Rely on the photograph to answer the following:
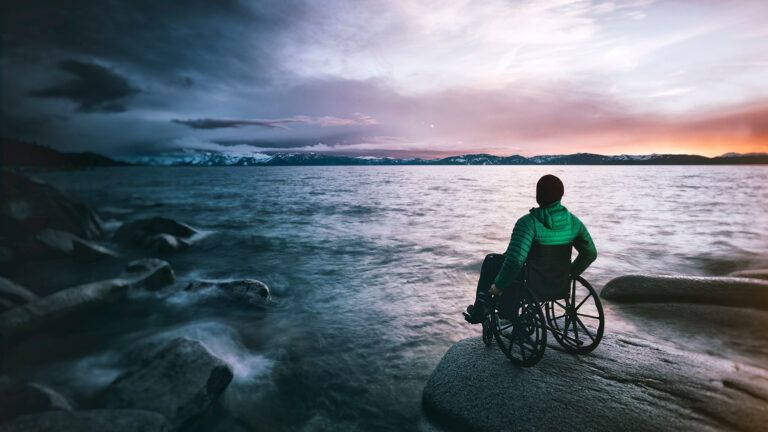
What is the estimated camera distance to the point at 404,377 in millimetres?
6945

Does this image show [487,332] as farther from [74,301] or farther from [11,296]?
[11,296]

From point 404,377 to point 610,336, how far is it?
3.93m

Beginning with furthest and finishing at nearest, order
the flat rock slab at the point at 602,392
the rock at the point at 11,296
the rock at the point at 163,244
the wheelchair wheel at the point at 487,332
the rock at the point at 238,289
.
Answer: the rock at the point at 163,244
the rock at the point at 238,289
the rock at the point at 11,296
the wheelchair wheel at the point at 487,332
the flat rock slab at the point at 602,392

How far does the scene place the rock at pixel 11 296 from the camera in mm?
8312

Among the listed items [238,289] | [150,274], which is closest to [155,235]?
[150,274]

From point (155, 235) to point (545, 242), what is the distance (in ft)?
67.4

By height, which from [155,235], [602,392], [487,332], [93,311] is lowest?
[93,311]

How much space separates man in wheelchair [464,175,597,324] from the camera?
428 centimetres

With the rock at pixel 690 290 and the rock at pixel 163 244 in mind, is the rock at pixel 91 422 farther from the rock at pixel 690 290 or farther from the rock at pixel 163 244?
the rock at pixel 163 244

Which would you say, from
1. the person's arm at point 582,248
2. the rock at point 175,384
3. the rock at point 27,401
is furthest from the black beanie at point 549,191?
the rock at point 27,401

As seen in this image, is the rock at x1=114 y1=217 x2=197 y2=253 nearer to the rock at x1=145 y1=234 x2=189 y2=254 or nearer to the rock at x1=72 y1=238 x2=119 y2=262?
the rock at x1=145 y1=234 x2=189 y2=254

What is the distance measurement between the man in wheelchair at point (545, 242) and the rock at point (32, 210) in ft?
67.9

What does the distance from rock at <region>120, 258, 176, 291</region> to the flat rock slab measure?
10.4 metres

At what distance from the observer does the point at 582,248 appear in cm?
464
